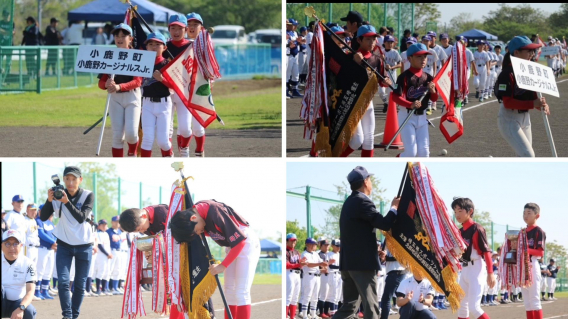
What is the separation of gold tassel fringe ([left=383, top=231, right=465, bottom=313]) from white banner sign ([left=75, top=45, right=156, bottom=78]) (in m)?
3.85

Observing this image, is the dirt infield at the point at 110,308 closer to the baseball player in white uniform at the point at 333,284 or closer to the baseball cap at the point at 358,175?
the baseball player in white uniform at the point at 333,284

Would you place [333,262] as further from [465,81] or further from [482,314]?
[482,314]

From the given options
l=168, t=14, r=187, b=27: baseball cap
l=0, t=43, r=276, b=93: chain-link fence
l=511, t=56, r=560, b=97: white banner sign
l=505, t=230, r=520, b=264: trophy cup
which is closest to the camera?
l=511, t=56, r=560, b=97: white banner sign

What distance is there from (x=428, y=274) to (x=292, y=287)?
547 cm

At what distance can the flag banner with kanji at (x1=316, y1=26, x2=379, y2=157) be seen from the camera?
10828 millimetres

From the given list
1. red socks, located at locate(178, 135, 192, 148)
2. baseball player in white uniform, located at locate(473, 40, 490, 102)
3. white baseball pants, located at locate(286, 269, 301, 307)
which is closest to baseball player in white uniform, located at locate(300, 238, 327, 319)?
white baseball pants, located at locate(286, 269, 301, 307)

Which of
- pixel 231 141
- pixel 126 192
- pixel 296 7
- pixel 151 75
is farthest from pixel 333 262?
pixel 296 7

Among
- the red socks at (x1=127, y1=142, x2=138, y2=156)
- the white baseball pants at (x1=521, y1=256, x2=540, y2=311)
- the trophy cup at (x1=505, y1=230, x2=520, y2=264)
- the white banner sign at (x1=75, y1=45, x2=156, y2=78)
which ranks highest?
the white banner sign at (x1=75, y1=45, x2=156, y2=78)

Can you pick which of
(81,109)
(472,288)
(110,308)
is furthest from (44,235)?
(472,288)

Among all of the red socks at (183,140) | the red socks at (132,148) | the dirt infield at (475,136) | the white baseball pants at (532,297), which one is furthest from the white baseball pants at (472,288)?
the red socks at (132,148)

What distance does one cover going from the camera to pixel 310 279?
1401 centimetres

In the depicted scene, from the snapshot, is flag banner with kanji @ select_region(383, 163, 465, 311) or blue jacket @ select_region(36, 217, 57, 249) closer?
flag banner with kanji @ select_region(383, 163, 465, 311)

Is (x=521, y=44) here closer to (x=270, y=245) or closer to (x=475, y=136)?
(x=475, y=136)

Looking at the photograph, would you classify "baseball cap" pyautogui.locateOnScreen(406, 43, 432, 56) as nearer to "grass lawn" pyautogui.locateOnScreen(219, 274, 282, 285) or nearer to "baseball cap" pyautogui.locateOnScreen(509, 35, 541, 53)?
"baseball cap" pyautogui.locateOnScreen(509, 35, 541, 53)
